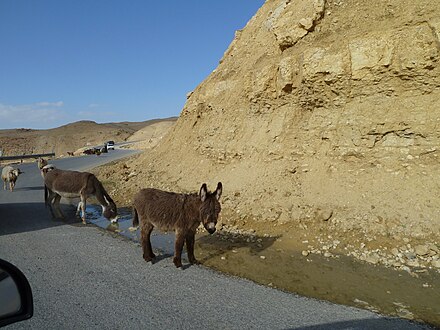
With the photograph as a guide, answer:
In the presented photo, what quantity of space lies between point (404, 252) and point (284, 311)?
4.74 meters

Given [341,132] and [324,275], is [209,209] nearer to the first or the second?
[324,275]

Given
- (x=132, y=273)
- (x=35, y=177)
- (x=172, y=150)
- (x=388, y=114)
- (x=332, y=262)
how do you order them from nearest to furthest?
(x=132, y=273) < (x=332, y=262) < (x=388, y=114) < (x=172, y=150) < (x=35, y=177)

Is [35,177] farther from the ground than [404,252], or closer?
farther from the ground

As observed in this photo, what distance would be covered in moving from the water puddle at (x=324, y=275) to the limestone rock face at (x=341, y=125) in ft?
5.77

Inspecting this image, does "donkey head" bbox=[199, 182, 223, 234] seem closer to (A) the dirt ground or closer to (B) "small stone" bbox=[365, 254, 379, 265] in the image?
(A) the dirt ground

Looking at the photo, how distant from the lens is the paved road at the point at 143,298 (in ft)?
16.1

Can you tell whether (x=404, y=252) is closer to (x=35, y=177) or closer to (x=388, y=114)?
(x=388, y=114)

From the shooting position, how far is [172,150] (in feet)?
63.8

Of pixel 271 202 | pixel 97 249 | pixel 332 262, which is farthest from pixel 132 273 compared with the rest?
pixel 271 202

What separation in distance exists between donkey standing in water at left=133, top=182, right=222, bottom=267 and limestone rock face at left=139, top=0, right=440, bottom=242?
402 centimetres

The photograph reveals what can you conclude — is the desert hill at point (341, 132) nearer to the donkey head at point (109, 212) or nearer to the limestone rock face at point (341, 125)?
the limestone rock face at point (341, 125)

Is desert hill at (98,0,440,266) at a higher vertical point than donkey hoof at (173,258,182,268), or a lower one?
higher

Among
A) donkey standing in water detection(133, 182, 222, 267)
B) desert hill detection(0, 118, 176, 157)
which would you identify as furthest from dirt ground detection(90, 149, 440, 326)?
desert hill detection(0, 118, 176, 157)

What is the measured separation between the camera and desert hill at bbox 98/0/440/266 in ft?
31.8
